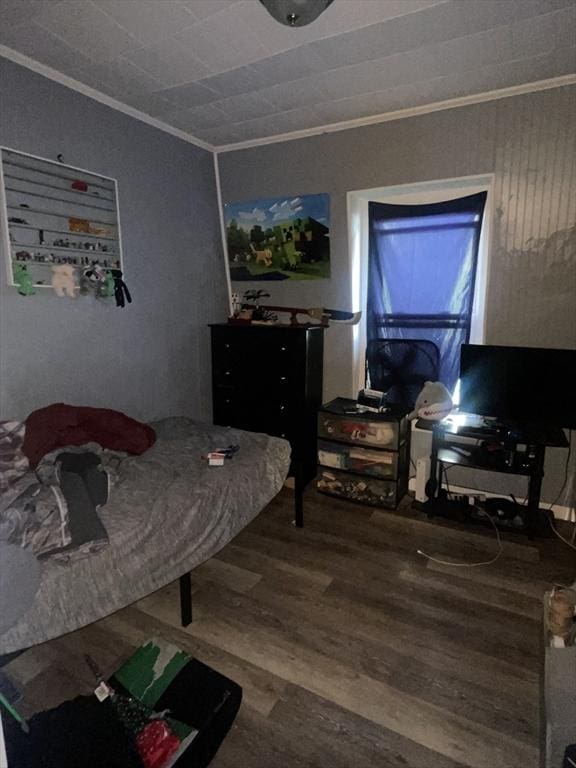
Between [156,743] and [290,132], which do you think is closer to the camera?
[156,743]

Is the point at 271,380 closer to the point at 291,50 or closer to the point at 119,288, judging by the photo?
the point at 119,288

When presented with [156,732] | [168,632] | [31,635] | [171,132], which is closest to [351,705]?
[156,732]

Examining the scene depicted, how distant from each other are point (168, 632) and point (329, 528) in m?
1.23

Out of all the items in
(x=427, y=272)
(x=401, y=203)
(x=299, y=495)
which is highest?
(x=401, y=203)

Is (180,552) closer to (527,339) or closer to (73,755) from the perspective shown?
(73,755)

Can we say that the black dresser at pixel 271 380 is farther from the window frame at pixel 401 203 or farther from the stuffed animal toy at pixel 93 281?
the stuffed animal toy at pixel 93 281

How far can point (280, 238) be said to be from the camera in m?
3.48

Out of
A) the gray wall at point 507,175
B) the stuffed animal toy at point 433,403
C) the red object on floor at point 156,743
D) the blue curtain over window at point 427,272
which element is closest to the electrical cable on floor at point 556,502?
the gray wall at point 507,175

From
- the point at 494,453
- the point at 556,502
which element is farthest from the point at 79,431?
the point at 556,502

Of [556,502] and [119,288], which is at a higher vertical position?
[119,288]

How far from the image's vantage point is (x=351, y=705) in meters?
1.57

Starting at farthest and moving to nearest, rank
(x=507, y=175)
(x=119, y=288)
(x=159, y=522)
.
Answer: (x=119, y=288)
(x=507, y=175)
(x=159, y=522)

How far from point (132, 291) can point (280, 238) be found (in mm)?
1304

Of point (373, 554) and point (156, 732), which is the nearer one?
point (156, 732)
